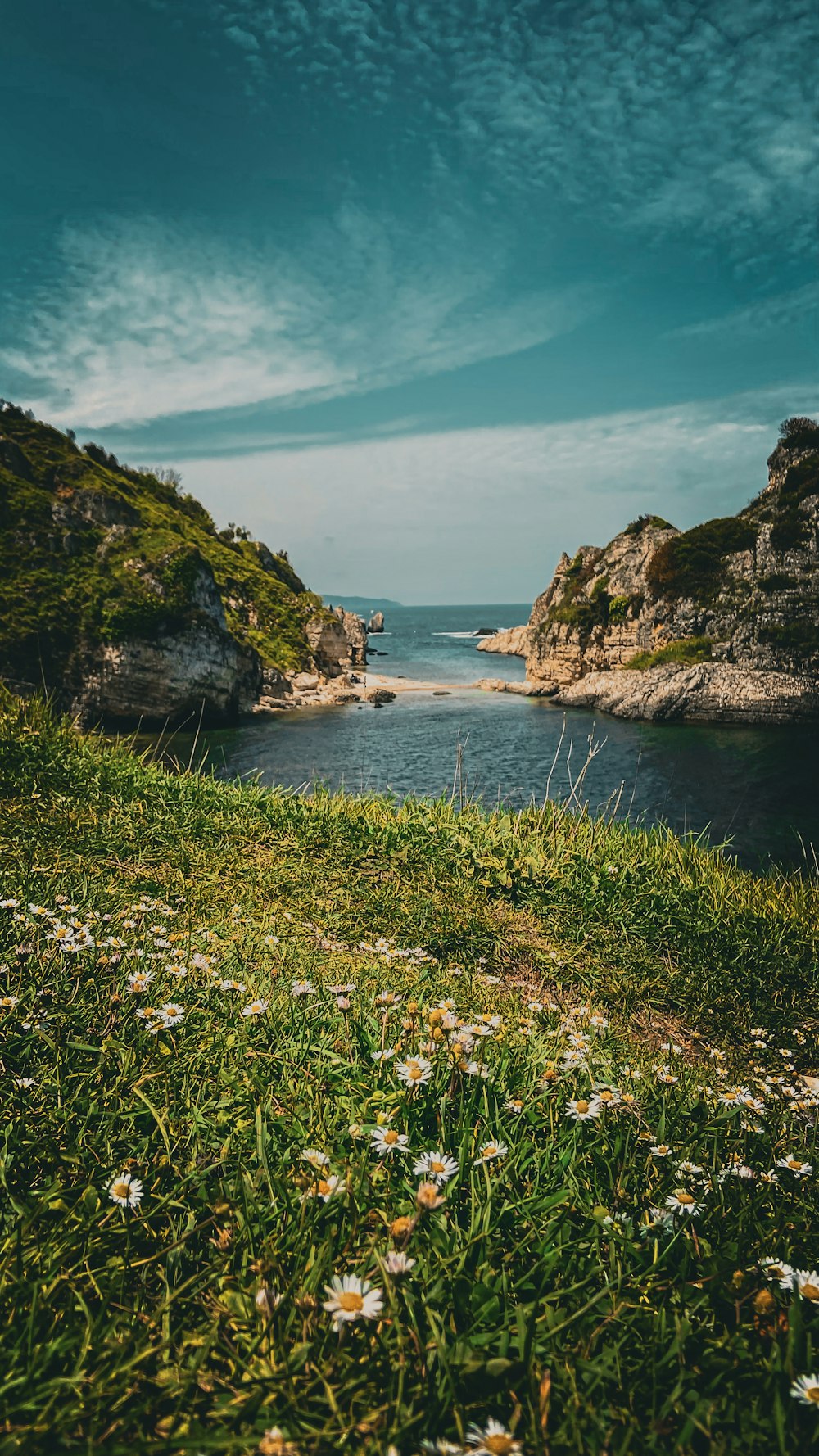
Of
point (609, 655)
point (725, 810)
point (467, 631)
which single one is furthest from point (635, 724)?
point (467, 631)

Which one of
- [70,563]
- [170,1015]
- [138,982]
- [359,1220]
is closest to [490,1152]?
[359,1220]

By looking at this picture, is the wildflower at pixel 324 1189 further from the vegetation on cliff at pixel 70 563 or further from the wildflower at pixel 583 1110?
the vegetation on cliff at pixel 70 563

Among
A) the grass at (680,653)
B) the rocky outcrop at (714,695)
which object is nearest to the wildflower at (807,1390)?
the rocky outcrop at (714,695)

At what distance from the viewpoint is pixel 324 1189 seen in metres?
1.63

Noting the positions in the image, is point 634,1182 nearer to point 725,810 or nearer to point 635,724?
point 725,810

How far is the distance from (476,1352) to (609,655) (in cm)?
5981

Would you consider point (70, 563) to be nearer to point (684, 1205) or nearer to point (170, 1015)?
point (170, 1015)

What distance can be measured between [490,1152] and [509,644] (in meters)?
117

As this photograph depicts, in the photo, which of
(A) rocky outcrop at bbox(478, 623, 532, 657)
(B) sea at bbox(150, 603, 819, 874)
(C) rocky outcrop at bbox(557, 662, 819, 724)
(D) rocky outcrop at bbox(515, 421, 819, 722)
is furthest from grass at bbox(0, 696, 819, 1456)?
(A) rocky outcrop at bbox(478, 623, 532, 657)

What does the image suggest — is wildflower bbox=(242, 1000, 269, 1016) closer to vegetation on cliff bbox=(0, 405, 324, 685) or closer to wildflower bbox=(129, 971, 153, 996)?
wildflower bbox=(129, 971, 153, 996)

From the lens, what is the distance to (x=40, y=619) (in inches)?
1396

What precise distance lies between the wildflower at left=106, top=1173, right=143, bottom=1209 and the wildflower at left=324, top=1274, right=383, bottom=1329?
1.96 feet

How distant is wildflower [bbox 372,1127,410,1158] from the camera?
1697 mm

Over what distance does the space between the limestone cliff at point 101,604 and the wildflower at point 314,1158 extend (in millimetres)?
33878
